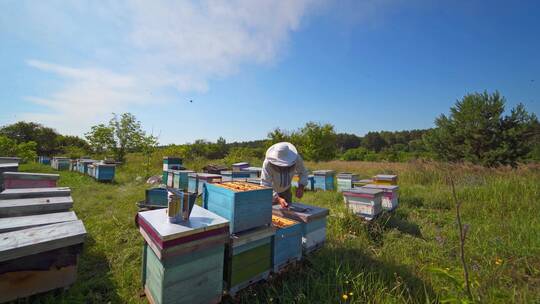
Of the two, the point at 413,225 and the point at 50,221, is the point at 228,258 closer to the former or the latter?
the point at 50,221

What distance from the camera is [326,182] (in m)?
8.63

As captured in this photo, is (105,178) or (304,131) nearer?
(105,178)

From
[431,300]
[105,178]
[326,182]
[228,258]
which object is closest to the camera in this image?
[228,258]

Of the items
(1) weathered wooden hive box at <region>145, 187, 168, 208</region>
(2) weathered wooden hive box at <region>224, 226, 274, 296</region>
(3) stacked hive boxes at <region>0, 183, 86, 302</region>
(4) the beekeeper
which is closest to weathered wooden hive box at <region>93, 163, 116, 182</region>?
(1) weathered wooden hive box at <region>145, 187, 168, 208</region>

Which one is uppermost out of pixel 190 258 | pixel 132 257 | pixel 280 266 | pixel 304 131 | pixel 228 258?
pixel 304 131

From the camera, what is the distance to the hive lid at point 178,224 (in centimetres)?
160

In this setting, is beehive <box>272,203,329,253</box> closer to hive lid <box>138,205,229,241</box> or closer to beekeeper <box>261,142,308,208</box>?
beekeeper <box>261,142,308,208</box>

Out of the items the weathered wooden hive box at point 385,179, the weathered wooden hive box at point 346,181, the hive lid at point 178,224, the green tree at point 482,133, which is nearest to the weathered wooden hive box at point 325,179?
the weathered wooden hive box at point 346,181

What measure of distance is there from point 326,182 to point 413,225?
408 cm

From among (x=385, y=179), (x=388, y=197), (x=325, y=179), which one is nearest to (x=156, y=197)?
(x=388, y=197)

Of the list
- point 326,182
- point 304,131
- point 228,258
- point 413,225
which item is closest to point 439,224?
point 413,225

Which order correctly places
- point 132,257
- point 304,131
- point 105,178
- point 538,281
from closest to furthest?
point 538,281
point 132,257
point 105,178
point 304,131

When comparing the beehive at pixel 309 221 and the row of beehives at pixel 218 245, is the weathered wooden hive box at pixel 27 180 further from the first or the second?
the beehive at pixel 309 221

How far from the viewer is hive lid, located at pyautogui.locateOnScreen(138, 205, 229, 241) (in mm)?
1596
